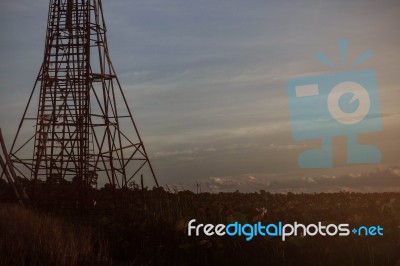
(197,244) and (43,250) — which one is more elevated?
(43,250)

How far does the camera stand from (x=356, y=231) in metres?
12.4

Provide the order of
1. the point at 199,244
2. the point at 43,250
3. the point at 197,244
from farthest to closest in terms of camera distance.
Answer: the point at 197,244 → the point at 199,244 → the point at 43,250

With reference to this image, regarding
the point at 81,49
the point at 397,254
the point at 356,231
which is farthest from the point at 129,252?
the point at 81,49

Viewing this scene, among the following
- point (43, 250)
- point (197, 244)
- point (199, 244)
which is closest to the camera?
point (43, 250)

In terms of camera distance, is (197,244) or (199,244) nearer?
(199,244)

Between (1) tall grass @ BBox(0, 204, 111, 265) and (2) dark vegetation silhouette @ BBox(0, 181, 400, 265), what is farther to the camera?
(2) dark vegetation silhouette @ BBox(0, 181, 400, 265)

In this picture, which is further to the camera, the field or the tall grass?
the field

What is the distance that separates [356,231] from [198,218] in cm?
385

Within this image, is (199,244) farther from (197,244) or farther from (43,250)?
(43,250)

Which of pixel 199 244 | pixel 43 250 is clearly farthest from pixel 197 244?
pixel 43 250

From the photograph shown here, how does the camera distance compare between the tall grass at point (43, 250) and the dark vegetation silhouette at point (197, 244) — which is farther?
the dark vegetation silhouette at point (197, 244)

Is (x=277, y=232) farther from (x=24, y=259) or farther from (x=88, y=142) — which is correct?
(x=88, y=142)

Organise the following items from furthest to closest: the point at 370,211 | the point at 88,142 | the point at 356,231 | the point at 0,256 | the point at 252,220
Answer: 1. the point at 88,142
2. the point at 370,211
3. the point at 252,220
4. the point at 356,231
5. the point at 0,256

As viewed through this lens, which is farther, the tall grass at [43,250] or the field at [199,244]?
the field at [199,244]
